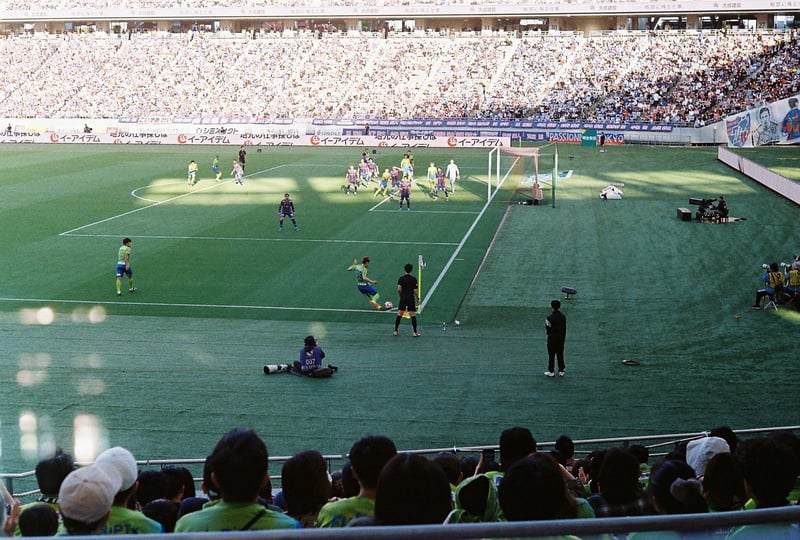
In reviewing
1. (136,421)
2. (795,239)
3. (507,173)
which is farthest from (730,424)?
(507,173)

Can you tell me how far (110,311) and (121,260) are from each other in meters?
2.10

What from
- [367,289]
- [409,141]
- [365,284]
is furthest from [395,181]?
[409,141]

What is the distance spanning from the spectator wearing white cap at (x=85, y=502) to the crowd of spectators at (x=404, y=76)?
69.8 metres

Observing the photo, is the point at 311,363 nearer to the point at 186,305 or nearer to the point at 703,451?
the point at 186,305

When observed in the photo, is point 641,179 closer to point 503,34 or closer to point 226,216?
point 226,216

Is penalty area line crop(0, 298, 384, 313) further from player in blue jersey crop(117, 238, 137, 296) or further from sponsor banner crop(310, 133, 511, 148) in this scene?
sponsor banner crop(310, 133, 511, 148)

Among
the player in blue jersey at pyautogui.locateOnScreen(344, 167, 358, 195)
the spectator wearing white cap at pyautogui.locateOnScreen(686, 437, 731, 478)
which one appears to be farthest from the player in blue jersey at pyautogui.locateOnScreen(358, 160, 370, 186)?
the spectator wearing white cap at pyautogui.locateOnScreen(686, 437, 731, 478)

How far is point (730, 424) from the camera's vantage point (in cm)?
1537

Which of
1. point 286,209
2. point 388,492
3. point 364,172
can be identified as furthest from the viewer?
point 364,172

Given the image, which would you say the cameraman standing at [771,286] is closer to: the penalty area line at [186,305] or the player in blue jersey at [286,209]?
the penalty area line at [186,305]

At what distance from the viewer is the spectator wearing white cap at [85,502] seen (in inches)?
186

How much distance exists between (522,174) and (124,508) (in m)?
48.6

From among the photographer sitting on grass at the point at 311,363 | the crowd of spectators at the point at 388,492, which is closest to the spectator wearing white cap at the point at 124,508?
the crowd of spectators at the point at 388,492

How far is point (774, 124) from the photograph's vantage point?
6147cm
